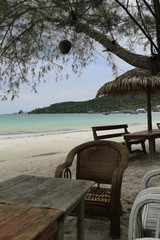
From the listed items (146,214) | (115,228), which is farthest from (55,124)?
(146,214)

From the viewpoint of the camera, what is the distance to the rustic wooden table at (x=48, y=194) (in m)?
1.51

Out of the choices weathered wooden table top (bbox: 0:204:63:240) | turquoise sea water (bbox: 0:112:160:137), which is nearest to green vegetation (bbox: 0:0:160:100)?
weathered wooden table top (bbox: 0:204:63:240)

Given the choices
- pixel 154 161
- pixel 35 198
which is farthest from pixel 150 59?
pixel 154 161

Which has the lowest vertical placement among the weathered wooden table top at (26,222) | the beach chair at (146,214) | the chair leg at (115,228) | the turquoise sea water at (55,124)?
the turquoise sea water at (55,124)

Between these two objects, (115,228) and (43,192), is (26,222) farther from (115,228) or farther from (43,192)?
(115,228)

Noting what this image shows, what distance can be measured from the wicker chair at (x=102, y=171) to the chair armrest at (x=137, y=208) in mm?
783

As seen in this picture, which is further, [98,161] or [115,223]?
[98,161]

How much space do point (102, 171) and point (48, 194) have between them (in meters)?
1.26

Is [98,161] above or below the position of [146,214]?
above

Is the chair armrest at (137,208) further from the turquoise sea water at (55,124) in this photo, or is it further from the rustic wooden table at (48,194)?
the turquoise sea water at (55,124)

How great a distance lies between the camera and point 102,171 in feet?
9.51

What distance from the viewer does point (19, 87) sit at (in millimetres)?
4320

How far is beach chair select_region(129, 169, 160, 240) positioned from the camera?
1.53 m

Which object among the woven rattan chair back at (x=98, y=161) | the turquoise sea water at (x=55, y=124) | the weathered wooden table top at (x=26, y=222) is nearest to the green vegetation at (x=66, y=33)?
the woven rattan chair back at (x=98, y=161)
